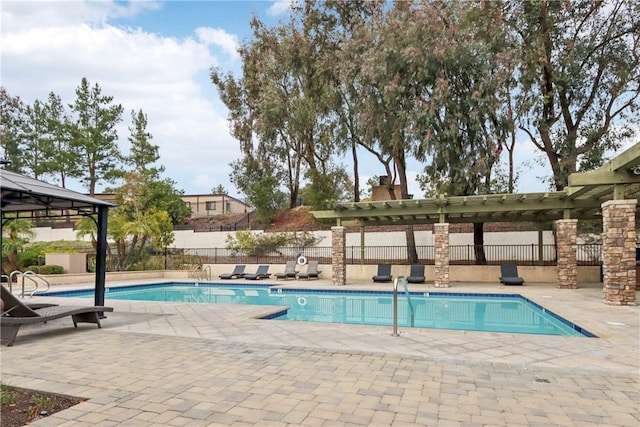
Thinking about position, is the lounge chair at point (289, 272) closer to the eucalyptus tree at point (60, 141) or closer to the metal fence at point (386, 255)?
the metal fence at point (386, 255)

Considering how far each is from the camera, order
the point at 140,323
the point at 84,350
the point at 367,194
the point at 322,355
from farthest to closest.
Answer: the point at 367,194 < the point at 140,323 < the point at 84,350 < the point at 322,355

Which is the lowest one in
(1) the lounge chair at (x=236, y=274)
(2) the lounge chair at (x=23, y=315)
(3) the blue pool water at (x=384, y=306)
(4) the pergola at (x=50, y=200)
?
(3) the blue pool water at (x=384, y=306)

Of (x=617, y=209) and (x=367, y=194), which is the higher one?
(x=367, y=194)

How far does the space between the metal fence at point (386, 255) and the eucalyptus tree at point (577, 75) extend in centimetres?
328

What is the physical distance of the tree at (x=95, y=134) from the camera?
90.4 ft

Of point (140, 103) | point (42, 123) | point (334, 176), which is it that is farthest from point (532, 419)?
point (42, 123)

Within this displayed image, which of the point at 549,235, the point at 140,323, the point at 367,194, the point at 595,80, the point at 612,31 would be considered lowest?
the point at 140,323

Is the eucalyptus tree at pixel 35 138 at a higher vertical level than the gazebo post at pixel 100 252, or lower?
higher

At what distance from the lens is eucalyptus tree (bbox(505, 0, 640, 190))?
15.7 meters

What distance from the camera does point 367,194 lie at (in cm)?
3072

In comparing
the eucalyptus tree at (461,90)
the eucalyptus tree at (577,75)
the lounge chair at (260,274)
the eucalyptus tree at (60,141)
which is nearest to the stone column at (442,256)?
the eucalyptus tree at (461,90)

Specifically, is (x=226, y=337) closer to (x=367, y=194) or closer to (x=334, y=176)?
(x=334, y=176)

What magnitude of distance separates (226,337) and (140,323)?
2229 mm

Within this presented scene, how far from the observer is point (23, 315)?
20.5ft
